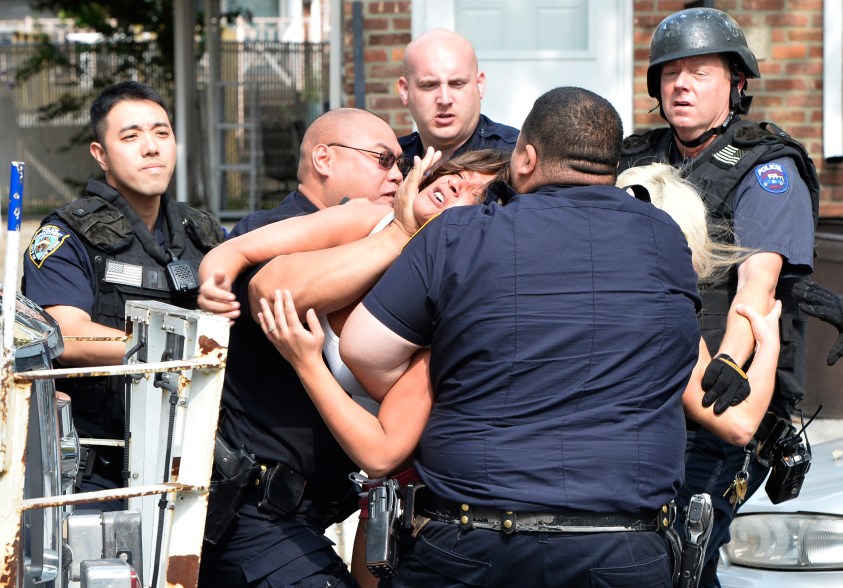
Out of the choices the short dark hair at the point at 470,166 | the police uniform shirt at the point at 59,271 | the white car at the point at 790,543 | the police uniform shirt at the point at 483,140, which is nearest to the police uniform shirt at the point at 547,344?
the short dark hair at the point at 470,166

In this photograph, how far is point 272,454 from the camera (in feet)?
9.37

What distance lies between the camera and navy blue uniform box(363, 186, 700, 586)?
89.1 inches

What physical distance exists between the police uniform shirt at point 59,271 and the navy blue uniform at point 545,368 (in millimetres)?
1464

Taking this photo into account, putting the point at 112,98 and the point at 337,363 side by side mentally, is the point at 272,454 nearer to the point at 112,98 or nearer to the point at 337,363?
the point at 337,363

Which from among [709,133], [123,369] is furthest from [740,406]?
[123,369]

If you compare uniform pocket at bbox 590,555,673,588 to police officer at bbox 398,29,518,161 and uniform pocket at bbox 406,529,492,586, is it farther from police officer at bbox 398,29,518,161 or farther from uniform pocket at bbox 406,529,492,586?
police officer at bbox 398,29,518,161

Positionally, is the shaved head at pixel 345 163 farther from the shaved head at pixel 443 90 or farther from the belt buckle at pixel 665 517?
the belt buckle at pixel 665 517

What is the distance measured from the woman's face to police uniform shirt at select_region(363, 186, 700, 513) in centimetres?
24

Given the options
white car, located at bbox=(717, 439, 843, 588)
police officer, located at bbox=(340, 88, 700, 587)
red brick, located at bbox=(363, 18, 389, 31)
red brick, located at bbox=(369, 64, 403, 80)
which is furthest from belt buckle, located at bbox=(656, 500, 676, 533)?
red brick, located at bbox=(363, 18, 389, 31)

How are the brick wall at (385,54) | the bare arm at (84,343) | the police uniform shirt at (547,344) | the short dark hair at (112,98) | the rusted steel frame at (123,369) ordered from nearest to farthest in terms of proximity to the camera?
the rusted steel frame at (123,369) → the police uniform shirt at (547,344) → the bare arm at (84,343) → the short dark hair at (112,98) → the brick wall at (385,54)

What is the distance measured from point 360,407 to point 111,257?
1.38 m

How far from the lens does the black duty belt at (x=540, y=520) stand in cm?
227

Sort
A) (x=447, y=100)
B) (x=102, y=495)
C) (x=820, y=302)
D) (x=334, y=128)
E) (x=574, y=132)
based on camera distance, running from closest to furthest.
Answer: (x=102, y=495), (x=574, y=132), (x=334, y=128), (x=820, y=302), (x=447, y=100)

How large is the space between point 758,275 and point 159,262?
1.89 m
